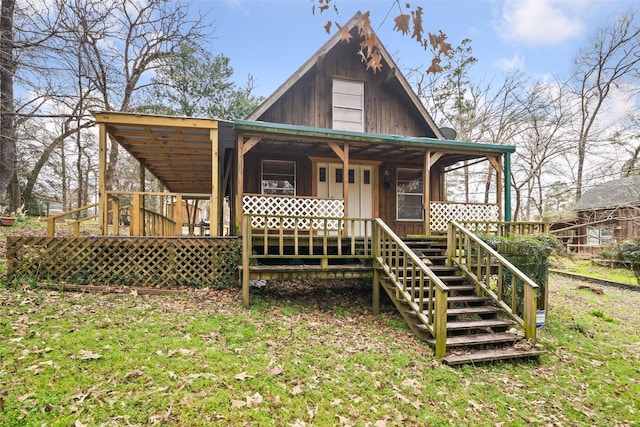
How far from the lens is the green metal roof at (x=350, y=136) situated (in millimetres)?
8188

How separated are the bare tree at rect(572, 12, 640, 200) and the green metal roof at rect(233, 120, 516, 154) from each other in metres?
14.4

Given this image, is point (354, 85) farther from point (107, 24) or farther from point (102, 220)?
point (107, 24)

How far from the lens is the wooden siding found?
11094mm

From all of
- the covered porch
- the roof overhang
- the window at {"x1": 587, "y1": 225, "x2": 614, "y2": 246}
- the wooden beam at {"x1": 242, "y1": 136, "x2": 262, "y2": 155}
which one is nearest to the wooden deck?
the covered porch

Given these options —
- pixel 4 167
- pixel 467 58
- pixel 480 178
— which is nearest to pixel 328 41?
pixel 4 167

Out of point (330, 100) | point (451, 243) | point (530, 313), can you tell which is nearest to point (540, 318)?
point (530, 313)

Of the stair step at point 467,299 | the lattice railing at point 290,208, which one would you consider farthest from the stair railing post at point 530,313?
the lattice railing at point 290,208

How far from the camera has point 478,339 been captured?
5562 millimetres

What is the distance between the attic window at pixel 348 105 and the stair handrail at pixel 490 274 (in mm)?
5422

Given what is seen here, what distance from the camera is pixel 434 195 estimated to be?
1205cm

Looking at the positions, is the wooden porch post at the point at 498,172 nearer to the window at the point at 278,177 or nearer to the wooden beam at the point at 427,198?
the wooden beam at the point at 427,198

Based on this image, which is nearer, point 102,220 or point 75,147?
point 102,220

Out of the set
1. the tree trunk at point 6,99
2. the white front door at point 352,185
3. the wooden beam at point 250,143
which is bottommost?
the white front door at point 352,185

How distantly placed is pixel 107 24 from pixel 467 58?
20.5 meters
